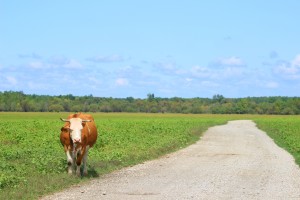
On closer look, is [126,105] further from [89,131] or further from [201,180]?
[201,180]

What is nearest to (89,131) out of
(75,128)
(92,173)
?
(75,128)

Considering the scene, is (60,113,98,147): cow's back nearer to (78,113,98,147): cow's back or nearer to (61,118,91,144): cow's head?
(78,113,98,147): cow's back

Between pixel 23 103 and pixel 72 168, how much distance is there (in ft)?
491

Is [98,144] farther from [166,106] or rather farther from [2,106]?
[166,106]

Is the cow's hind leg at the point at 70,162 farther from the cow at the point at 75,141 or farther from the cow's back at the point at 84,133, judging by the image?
the cow's back at the point at 84,133

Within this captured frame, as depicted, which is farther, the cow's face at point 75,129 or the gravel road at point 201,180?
the cow's face at point 75,129

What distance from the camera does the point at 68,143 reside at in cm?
1850

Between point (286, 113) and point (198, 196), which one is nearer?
point (198, 196)

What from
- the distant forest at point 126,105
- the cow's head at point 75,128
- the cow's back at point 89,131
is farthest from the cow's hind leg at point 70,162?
the distant forest at point 126,105

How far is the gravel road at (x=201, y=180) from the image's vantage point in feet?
49.2

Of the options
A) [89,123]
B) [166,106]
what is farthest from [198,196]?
[166,106]

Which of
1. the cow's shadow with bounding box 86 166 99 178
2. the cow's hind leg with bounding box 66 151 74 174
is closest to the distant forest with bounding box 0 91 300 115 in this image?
the cow's shadow with bounding box 86 166 99 178

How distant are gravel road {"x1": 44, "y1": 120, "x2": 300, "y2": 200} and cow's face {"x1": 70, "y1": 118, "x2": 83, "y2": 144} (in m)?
1.42

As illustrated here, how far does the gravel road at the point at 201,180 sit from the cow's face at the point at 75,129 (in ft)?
4.66
